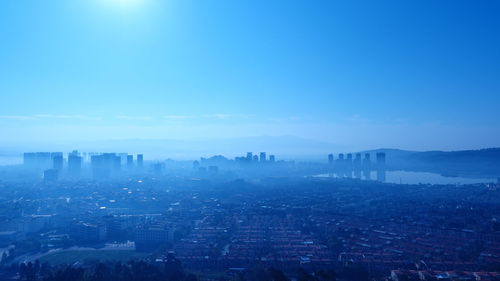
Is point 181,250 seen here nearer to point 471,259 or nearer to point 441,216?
point 471,259

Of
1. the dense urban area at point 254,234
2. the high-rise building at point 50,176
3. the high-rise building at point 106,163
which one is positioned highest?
the high-rise building at point 106,163

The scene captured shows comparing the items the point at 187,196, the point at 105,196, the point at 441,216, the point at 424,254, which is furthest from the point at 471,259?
A: the point at 105,196

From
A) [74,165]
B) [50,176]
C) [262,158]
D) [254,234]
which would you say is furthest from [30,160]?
[254,234]

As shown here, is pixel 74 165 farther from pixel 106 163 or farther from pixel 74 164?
pixel 106 163

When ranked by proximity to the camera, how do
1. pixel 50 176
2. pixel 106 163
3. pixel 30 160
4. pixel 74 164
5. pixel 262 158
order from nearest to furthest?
1. pixel 50 176
2. pixel 74 164
3. pixel 106 163
4. pixel 262 158
5. pixel 30 160

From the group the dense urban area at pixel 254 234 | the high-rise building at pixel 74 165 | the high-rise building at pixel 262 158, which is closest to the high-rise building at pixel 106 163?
the high-rise building at pixel 74 165

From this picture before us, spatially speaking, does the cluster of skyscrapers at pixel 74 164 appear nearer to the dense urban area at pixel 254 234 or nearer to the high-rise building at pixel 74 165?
the high-rise building at pixel 74 165

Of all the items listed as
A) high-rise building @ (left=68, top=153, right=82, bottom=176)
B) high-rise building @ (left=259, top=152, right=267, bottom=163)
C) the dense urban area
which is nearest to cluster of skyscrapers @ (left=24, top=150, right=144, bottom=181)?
high-rise building @ (left=68, top=153, right=82, bottom=176)
